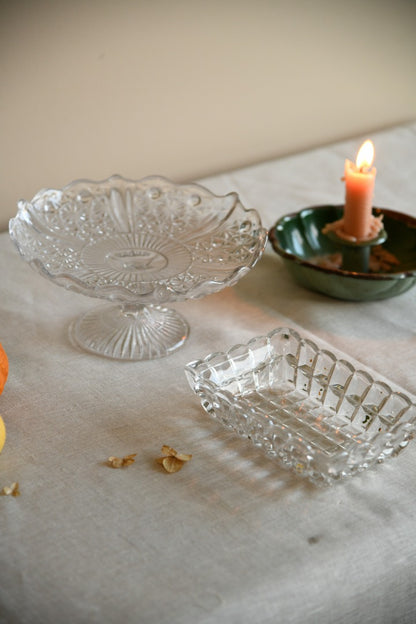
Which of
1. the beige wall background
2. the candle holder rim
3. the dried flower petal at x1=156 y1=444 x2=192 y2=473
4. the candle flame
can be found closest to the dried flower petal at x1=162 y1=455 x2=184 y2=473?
the dried flower petal at x1=156 y1=444 x2=192 y2=473

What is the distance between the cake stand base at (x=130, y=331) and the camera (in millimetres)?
850

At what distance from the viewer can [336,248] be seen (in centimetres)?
107

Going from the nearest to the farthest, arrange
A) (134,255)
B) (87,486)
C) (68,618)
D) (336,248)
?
(68,618) < (87,486) < (134,255) < (336,248)

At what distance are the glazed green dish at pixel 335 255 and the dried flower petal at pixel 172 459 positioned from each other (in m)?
0.34

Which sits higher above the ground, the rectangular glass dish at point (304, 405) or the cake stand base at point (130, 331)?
the rectangular glass dish at point (304, 405)

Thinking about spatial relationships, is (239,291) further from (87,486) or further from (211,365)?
(87,486)

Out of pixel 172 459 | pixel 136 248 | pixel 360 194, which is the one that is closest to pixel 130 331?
pixel 136 248

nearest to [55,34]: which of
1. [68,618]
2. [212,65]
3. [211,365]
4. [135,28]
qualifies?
[135,28]

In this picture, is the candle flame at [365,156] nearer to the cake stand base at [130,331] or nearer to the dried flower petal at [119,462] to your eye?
the cake stand base at [130,331]

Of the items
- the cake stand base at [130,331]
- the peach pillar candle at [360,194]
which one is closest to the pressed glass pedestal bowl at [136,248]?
the cake stand base at [130,331]

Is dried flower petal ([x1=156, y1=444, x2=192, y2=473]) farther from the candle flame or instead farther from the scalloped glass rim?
the candle flame

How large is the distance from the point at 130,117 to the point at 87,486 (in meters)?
0.75

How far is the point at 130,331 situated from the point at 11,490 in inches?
10.6

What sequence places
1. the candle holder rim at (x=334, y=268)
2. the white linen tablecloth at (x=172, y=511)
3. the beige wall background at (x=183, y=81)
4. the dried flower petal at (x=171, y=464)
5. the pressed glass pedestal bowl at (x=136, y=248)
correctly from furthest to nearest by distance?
1. the beige wall background at (x=183, y=81)
2. the candle holder rim at (x=334, y=268)
3. the pressed glass pedestal bowl at (x=136, y=248)
4. the dried flower petal at (x=171, y=464)
5. the white linen tablecloth at (x=172, y=511)
